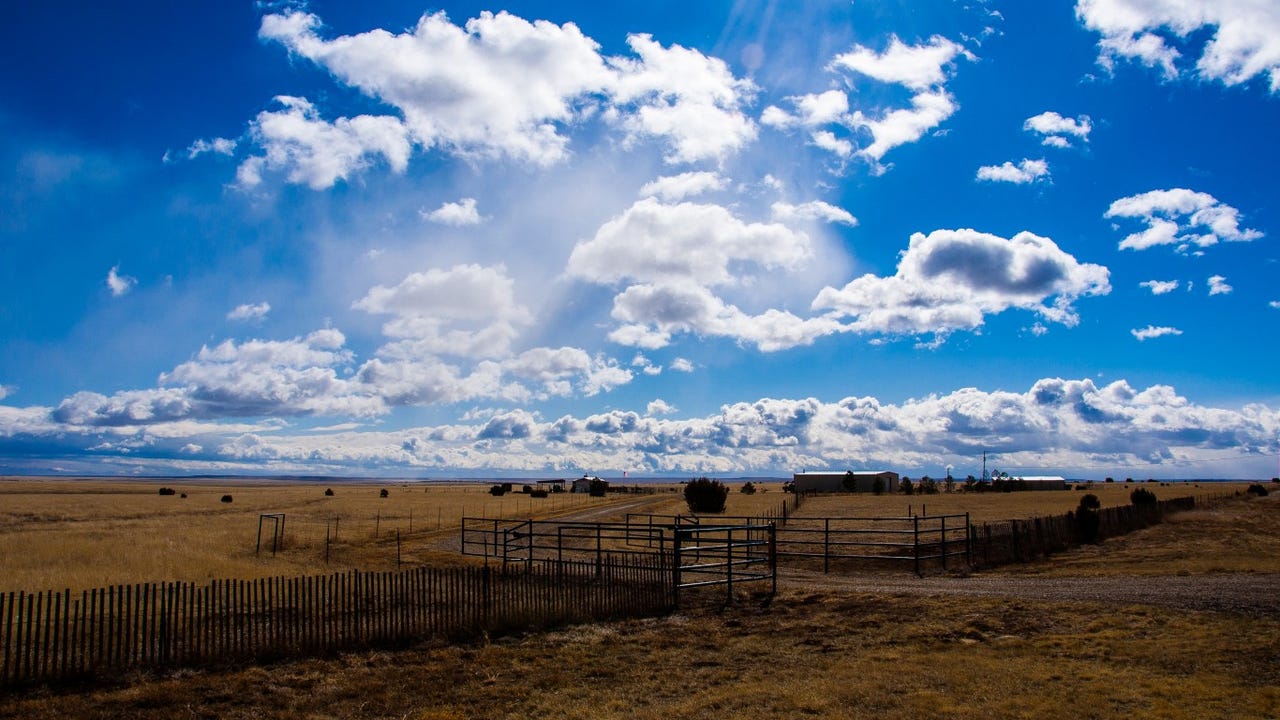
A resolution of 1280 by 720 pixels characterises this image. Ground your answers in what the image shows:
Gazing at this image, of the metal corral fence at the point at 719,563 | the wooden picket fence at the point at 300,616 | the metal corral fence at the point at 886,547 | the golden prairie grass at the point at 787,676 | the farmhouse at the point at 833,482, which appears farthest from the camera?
the farmhouse at the point at 833,482

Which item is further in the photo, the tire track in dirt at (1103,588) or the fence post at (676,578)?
the fence post at (676,578)

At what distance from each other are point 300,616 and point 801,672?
779cm

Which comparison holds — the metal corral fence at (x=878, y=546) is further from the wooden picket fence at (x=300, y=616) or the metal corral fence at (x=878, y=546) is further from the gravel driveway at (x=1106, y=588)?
the wooden picket fence at (x=300, y=616)

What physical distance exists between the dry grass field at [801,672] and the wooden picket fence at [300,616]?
0.47 meters

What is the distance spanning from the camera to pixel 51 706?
10078mm

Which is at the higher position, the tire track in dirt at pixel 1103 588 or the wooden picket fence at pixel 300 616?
the wooden picket fence at pixel 300 616

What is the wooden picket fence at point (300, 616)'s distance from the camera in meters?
11.3

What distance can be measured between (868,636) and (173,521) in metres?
45.1

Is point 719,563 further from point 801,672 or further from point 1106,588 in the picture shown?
point 801,672

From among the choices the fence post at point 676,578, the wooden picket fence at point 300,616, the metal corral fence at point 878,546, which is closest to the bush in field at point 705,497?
the metal corral fence at point 878,546

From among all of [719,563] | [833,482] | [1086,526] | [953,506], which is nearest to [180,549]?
[719,563]

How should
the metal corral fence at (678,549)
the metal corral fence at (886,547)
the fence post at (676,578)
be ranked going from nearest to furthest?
the fence post at (676,578) → the metal corral fence at (678,549) → the metal corral fence at (886,547)

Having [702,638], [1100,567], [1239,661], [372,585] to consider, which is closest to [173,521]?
[372,585]

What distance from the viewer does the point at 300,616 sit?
1313 centimetres
